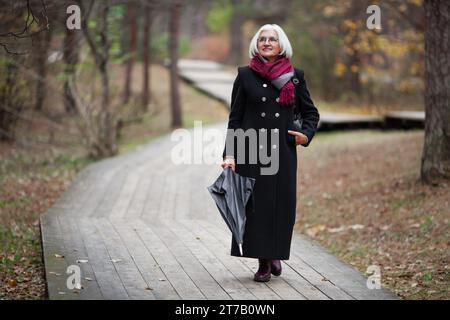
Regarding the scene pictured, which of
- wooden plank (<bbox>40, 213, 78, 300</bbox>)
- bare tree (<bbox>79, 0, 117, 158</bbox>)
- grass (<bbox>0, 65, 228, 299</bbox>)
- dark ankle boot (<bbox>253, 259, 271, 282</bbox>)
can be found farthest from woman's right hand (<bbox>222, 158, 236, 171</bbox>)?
bare tree (<bbox>79, 0, 117, 158</bbox>)

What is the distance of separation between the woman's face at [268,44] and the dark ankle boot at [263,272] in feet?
5.67

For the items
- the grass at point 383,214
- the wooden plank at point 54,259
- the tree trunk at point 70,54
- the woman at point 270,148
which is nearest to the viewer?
the wooden plank at point 54,259

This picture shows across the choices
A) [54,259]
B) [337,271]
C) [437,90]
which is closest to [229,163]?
[337,271]

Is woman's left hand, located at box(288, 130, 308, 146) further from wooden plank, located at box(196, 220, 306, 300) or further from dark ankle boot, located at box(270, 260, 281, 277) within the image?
wooden plank, located at box(196, 220, 306, 300)

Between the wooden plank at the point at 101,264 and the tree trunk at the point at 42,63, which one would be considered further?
the tree trunk at the point at 42,63

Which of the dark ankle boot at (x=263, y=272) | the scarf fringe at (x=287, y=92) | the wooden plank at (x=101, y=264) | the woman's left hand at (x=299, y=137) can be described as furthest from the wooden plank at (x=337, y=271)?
the wooden plank at (x=101, y=264)

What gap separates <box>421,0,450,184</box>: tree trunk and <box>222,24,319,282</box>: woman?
14.3 ft

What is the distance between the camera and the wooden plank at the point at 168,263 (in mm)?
5912

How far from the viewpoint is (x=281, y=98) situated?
244 inches

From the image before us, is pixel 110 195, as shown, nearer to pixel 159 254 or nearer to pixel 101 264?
pixel 159 254

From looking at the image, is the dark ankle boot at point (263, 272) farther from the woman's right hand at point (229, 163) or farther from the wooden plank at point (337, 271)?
the woman's right hand at point (229, 163)

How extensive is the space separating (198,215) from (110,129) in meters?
7.04

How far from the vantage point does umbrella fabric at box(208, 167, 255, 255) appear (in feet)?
20.1
